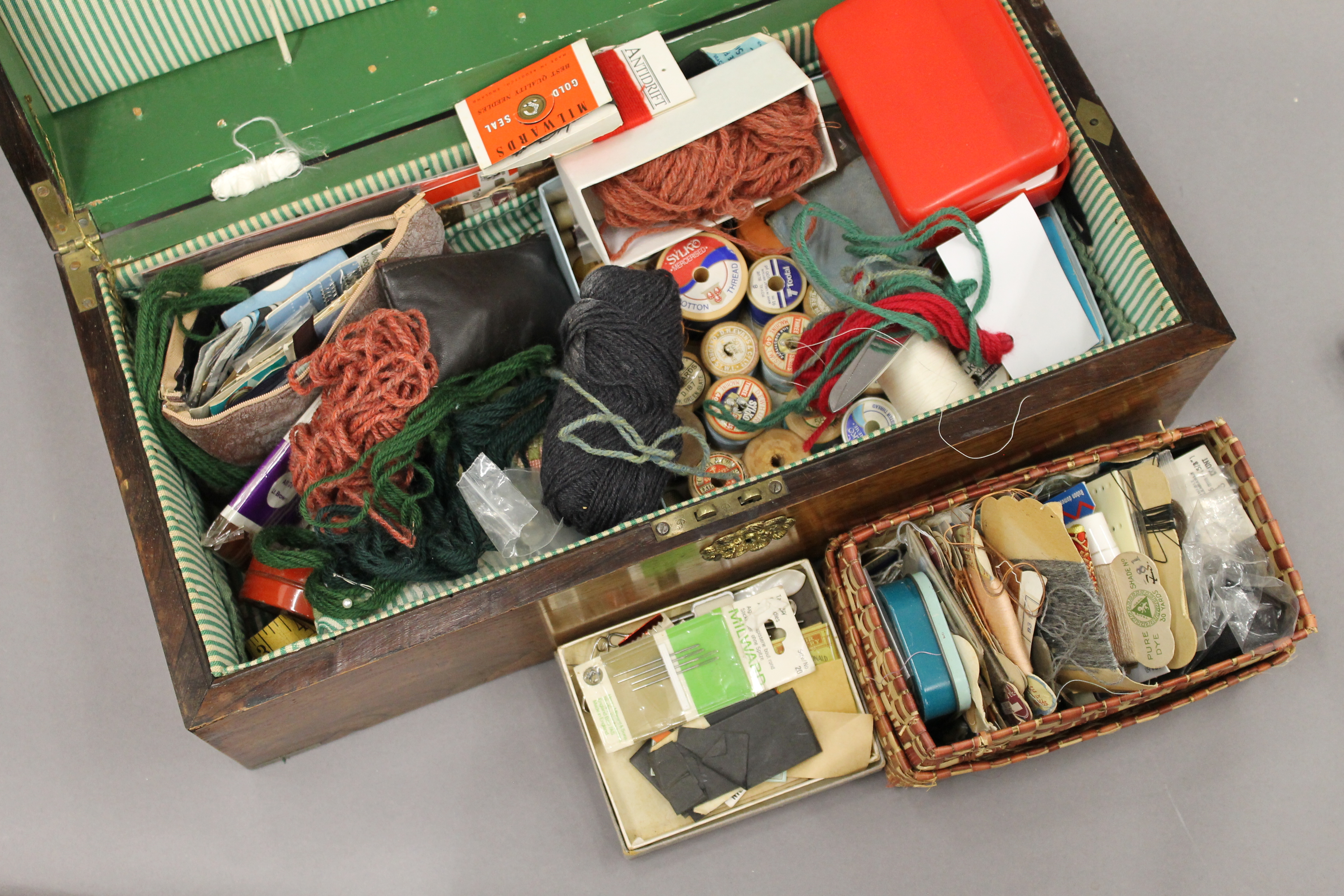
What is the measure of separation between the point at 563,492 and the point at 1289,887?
1.26 m

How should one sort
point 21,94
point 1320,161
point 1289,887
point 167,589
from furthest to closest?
point 1320,161, point 1289,887, point 21,94, point 167,589

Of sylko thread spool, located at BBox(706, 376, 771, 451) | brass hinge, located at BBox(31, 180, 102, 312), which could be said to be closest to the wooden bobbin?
sylko thread spool, located at BBox(706, 376, 771, 451)

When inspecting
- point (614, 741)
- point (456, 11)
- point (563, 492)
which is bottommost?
point (614, 741)

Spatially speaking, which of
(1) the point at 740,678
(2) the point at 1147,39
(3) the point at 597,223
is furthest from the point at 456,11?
Answer: (2) the point at 1147,39

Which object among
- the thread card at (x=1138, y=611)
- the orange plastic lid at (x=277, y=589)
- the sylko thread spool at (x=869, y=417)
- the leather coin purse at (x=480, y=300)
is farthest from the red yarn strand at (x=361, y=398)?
the thread card at (x=1138, y=611)

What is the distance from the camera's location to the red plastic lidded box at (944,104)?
1.54 metres

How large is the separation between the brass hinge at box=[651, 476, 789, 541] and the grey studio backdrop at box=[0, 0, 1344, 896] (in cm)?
51

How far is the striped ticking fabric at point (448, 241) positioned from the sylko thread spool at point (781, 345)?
11.6 inches

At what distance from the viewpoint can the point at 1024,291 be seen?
5.04ft

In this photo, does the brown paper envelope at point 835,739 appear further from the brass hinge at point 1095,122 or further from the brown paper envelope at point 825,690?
the brass hinge at point 1095,122

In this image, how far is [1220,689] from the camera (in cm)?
155

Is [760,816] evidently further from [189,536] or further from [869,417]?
[189,536]

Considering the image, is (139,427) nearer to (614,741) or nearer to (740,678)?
(614,741)

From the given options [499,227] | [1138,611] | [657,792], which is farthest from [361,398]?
[1138,611]
